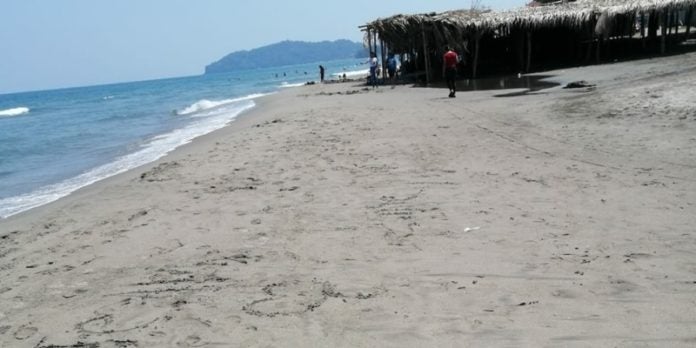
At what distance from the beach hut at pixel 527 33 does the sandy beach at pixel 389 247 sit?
11.7m

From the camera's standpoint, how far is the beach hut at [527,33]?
1984 cm

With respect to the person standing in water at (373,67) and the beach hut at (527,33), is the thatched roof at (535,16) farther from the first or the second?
the person standing in water at (373,67)

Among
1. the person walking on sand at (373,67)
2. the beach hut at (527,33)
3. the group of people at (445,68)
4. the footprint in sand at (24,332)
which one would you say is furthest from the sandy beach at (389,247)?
the person walking on sand at (373,67)

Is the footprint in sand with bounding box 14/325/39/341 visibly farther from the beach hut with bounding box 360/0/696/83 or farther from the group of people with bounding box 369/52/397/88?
the group of people with bounding box 369/52/397/88

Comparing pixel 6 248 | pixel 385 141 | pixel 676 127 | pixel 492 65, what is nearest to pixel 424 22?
pixel 492 65

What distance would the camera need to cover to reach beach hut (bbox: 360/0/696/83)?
19.8 metres

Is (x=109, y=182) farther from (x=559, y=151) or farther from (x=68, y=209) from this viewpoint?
(x=559, y=151)

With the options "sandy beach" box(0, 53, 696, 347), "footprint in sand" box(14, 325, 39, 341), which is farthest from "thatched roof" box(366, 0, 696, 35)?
"footprint in sand" box(14, 325, 39, 341)

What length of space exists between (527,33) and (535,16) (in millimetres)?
1486

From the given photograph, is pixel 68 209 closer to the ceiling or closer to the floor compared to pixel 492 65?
closer to the floor

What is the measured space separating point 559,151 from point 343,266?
180 inches

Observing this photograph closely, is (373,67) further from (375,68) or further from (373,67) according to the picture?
(375,68)

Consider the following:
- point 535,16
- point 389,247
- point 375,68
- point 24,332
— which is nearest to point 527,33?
point 535,16

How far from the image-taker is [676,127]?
7824 millimetres
